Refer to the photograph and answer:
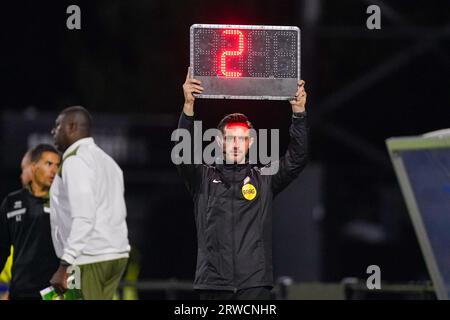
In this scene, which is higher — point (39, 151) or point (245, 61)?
point (245, 61)

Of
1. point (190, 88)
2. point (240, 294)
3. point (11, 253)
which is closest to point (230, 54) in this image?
point (190, 88)

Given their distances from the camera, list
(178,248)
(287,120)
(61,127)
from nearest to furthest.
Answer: (61,127) → (287,120) → (178,248)

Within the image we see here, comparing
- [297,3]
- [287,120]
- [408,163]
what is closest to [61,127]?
[408,163]

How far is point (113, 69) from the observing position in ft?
112

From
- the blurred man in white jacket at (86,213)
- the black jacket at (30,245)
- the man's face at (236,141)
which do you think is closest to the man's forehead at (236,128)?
the man's face at (236,141)

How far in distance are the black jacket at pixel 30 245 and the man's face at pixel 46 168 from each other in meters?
0.15

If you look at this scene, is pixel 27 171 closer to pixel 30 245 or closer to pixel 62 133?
pixel 30 245

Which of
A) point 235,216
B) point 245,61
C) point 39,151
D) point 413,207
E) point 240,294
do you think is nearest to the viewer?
point 240,294

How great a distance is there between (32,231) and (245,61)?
2756 millimetres

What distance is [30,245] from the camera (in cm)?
1240

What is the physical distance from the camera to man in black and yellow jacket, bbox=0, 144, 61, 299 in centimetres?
1235
